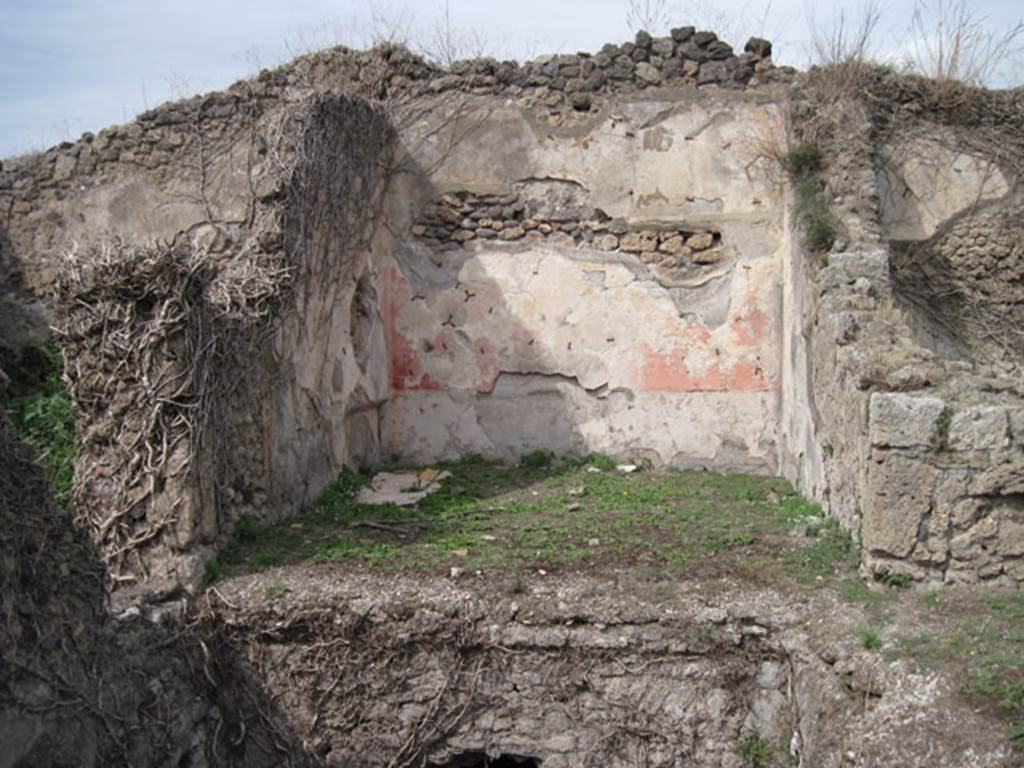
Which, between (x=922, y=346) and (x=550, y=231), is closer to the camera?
(x=922, y=346)

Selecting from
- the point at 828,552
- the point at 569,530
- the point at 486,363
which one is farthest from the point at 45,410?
the point at 828,552

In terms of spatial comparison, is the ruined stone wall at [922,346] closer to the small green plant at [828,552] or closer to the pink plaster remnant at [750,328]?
the small green plant at [828,552]

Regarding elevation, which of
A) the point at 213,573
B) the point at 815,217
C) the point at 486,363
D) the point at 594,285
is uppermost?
the point at 815,217

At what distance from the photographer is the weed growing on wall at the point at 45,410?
626 centimetres

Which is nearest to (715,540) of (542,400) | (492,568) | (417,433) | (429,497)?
(492,568)

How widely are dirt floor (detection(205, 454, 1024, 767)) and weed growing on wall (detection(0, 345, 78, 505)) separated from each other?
5.33 feet

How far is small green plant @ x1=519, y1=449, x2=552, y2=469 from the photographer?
24.4 feet

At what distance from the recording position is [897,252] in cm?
712

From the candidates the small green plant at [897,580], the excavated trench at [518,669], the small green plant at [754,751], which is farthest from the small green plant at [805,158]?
the small green plant at [754,751]

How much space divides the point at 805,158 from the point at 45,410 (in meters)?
5.40

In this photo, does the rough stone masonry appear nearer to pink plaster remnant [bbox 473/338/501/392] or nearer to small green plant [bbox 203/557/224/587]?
pink plaster remnant [bbox 473/338/501/392]

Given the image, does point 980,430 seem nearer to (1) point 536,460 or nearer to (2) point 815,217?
(2) point 815,217

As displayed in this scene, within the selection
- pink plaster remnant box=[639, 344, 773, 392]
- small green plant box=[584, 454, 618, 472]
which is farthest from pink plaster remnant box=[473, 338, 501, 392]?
pink plaster remnant box=[639, 344, 773, 392]

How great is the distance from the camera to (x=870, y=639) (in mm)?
3990
